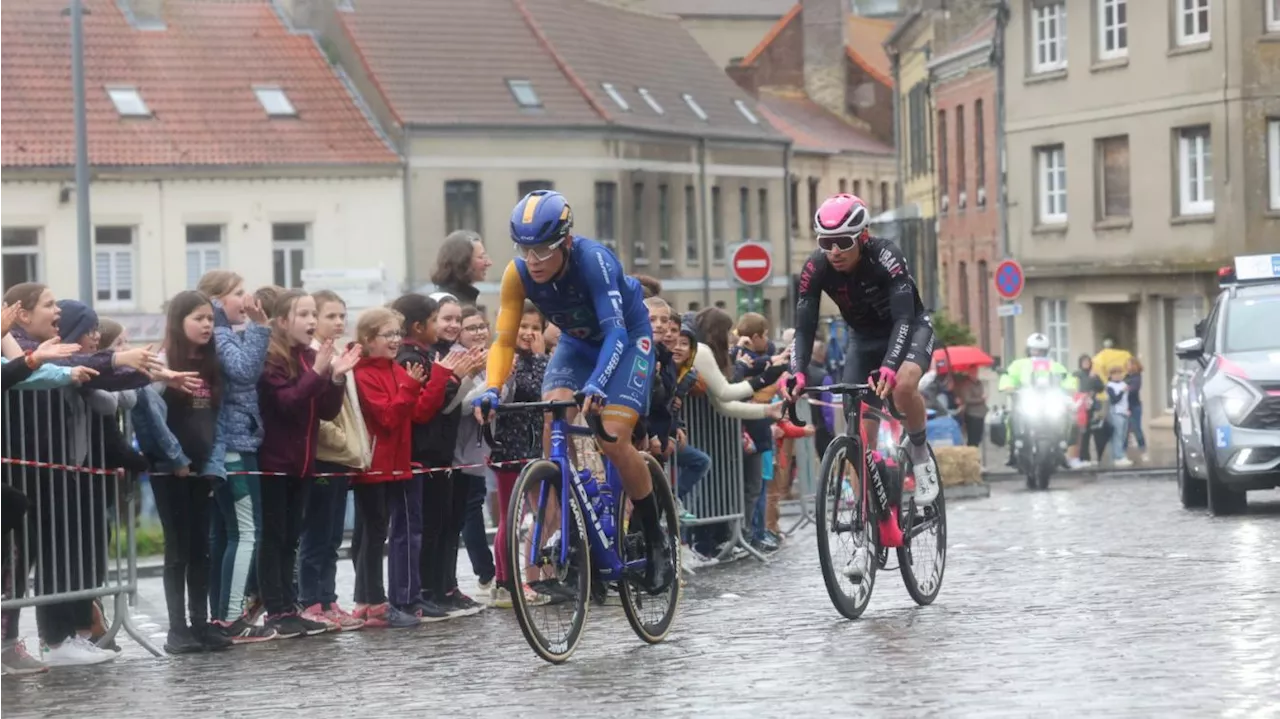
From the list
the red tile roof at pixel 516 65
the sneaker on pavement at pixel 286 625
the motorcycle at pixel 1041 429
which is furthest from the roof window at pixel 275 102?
the sneaker on pavement at pixel 286 625

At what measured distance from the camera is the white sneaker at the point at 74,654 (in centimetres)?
1252

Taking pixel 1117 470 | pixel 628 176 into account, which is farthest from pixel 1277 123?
pixel 628 176

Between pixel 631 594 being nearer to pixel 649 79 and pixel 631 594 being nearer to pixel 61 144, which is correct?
pixel 61 144

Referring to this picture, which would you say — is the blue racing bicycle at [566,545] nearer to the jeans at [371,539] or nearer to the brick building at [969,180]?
the jeans at [371,539]

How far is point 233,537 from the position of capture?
13039 millimetres

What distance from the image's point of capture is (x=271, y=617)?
13344mm

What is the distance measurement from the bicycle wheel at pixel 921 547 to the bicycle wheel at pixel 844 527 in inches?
11.3

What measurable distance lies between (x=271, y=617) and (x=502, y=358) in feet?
8.90

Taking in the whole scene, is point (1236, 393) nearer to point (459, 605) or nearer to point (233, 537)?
point (459, 605)

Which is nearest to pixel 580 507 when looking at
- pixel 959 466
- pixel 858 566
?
pixel 858 566

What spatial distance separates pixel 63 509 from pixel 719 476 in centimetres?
642

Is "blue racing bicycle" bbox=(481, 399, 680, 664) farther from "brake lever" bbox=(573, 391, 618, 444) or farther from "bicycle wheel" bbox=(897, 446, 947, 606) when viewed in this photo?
"bicycle wheel" bbox=(897, 446, 947, 606)

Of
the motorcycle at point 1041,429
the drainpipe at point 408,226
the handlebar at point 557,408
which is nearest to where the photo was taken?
the handlebar at point 557,408

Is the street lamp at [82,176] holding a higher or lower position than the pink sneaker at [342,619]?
higher
